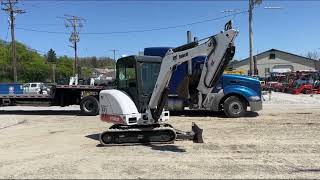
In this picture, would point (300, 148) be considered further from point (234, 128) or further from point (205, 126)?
point (205, 126)

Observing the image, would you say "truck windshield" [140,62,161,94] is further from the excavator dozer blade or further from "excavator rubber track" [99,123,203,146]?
the excavator dozer blade

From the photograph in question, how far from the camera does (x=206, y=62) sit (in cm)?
1229

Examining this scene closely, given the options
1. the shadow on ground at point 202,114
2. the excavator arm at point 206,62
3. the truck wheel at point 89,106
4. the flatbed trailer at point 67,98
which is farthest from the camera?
the flatbed trailer at point 67,98

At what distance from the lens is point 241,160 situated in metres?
10.6

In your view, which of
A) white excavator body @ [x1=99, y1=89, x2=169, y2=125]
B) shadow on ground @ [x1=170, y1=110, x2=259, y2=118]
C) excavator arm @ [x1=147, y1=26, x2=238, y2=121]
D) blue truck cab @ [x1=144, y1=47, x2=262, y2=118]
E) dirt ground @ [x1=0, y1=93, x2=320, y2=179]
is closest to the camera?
dirt ground @ [x1=0, y1=93, x2=320, y2=179]

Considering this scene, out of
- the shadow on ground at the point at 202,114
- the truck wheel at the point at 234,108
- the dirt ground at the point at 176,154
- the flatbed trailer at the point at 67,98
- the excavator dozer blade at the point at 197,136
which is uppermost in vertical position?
the flatbed trailer at the point at 67,98

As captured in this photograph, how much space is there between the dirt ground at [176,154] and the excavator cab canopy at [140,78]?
1.37 meters

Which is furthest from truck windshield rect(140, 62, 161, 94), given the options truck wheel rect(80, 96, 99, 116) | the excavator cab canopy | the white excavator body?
truck wheel rect(80, 96, 99, 116)

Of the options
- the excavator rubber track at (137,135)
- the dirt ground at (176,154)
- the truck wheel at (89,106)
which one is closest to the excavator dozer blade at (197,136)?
the dirt ground at (176,154)

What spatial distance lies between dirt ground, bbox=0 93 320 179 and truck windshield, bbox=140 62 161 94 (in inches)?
66.7

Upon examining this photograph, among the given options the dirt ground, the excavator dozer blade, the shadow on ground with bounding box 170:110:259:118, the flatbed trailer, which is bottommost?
the dirt ground

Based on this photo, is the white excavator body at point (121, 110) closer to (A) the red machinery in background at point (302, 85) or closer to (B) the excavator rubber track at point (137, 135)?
(B) the excavator rubber track at point (137, 135)

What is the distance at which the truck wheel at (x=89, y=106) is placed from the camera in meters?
22.8

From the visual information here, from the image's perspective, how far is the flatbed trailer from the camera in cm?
2297
